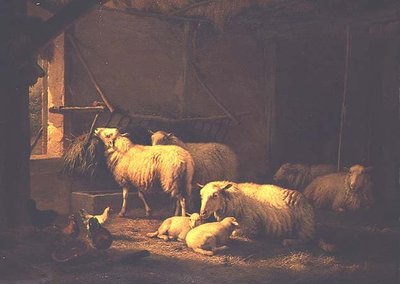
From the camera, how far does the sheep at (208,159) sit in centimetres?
947

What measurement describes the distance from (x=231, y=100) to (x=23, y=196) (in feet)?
13.0

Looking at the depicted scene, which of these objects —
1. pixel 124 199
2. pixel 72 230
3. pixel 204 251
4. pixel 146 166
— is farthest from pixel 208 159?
pixel 72 230

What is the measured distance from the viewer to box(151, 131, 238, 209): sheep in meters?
9.47

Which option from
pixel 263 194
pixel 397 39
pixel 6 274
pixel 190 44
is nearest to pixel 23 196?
pixel 6 274

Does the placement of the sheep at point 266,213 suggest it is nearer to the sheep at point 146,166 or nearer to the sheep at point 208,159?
the sheep at point 146,166

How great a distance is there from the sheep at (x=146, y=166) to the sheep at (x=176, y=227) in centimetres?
65

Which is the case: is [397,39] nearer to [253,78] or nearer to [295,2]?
[295,2]

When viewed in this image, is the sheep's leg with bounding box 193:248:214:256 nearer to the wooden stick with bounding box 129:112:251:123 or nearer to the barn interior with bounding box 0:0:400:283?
the barn interior with bounding box 0:0:400:283

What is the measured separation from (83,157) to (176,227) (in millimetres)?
1858

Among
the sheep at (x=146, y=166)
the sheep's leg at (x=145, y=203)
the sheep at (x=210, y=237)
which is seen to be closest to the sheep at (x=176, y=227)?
the sheep at (x=210, y=237)

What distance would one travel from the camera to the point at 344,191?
30.9ft

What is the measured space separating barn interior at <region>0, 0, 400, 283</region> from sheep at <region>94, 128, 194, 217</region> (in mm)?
273

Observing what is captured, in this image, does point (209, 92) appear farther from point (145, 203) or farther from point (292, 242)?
point (292, 242)

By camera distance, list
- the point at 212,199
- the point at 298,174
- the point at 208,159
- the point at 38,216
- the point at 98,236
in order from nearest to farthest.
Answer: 1. the point at 98,236
2. the point at 38,216
3. the point at 212,199
4. the point at 208,159
5. the point at 298,174
